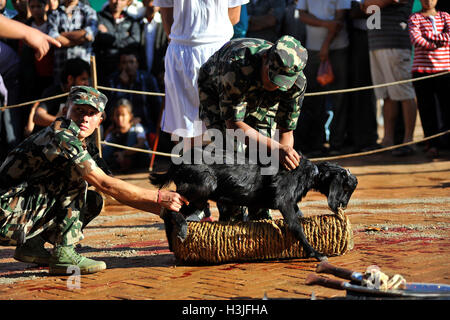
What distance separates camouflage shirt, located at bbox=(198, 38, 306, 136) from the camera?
4.48 metres

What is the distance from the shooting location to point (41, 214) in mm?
4383

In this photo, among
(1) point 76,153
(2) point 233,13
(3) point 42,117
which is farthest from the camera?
(3) point 42,117

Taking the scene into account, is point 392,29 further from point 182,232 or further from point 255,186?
point 182,232

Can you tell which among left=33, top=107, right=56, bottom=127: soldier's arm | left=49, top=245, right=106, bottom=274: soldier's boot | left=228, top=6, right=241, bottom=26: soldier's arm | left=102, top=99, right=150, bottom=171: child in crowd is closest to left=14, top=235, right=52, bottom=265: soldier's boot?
left=49, top=245, right=106, bottom=274: soldier's boot

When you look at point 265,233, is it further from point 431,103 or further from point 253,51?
point 431,103

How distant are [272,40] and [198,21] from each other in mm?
4027

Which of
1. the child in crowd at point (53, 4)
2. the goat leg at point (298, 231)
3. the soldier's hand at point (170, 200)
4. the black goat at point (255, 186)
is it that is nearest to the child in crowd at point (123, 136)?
the child in crowd at point (53, 4)

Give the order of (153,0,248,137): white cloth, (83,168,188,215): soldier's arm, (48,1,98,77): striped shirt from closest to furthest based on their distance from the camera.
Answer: (83,168,188,215): soldier's arm < (153,0,248,137): white cloth < (48,1,98,77): striped shirt

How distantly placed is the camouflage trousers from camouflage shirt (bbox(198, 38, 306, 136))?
42.2 inches

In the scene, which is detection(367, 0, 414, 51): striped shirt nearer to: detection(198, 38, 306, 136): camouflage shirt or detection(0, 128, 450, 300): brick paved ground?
detection(0, 128, 450, 300): brick paved ground

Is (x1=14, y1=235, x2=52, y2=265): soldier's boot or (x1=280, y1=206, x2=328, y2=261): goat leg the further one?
(x1=14, y1=235, x2=52, y2=265): soldier's boot

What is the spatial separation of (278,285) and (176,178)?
1155 mm

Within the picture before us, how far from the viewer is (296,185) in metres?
4.73

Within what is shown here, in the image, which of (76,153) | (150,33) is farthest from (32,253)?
(150,33)
